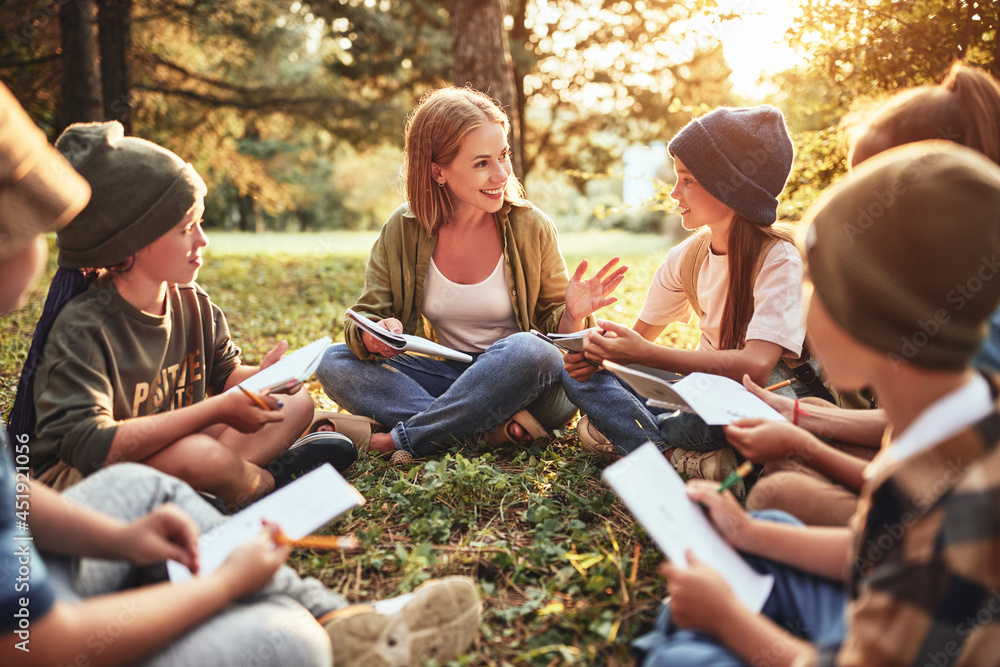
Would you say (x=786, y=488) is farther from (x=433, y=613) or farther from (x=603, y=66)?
(x=603, y=66)

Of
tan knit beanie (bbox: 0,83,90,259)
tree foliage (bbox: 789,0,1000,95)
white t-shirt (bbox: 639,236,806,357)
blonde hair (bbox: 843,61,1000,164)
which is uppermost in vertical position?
tree foliage (bbox: 789,0,1000,95)

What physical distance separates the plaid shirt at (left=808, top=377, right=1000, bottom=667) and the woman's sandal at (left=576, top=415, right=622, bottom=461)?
1735 millimetres

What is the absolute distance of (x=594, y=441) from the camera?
295 centimetres

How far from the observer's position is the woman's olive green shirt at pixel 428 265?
10.9 feet

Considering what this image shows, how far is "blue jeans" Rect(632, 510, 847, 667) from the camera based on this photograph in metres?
1.37

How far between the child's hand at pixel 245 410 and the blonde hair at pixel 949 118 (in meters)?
1.96

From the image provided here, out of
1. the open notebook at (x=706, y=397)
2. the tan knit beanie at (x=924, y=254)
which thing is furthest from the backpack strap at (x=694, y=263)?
the tan knit beanie at (x=924, y=254)

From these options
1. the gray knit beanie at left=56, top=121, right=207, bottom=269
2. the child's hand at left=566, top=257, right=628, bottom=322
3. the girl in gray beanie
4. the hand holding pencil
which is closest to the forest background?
the girl in gray beanie

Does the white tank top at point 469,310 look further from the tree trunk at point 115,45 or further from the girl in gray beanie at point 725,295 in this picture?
the tree trunk at point 115,45

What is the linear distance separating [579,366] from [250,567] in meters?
1.66

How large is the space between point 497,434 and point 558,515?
702 millimetres

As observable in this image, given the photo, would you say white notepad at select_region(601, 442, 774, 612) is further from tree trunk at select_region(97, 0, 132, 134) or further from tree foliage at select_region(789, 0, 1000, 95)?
tree trunk at select_region(97, 0, 132, 134)

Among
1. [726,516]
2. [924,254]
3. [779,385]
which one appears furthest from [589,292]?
[924,254]

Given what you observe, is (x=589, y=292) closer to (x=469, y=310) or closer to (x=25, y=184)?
(x=469, y=310)
